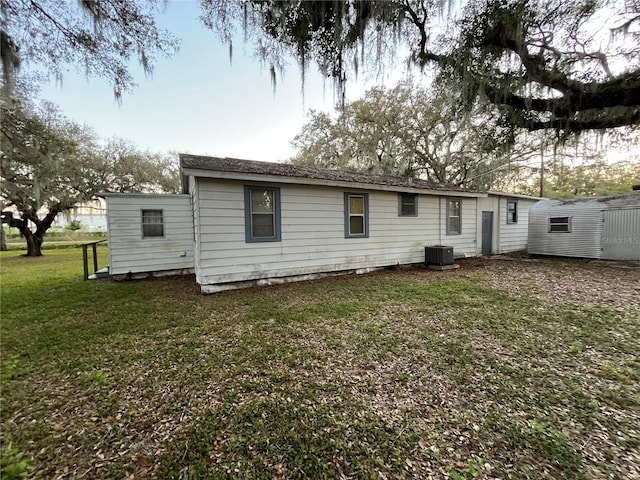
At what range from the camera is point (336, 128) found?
719 inches

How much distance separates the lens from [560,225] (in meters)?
10.6

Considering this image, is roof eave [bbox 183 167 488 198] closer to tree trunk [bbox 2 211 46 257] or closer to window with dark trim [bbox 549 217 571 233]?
window with dark trim [bbox 549 217 571 233]

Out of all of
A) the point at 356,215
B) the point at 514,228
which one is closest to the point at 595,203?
the point at 514,228

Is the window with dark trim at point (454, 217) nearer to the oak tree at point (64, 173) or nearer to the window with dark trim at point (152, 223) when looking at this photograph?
the window with dark trim at point (152, 223)

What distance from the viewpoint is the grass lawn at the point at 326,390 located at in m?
1.69

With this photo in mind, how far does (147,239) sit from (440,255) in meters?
8.82

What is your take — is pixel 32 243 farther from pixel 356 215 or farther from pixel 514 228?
pixel 514 228

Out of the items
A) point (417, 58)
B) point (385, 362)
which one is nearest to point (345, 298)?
point (385, 362)

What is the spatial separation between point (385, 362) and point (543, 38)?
6.47 metres

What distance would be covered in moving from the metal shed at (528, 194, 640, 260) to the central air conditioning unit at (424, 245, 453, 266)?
5.87m

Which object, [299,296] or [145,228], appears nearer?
[299,296]

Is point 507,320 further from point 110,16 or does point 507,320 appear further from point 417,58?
point 110,16

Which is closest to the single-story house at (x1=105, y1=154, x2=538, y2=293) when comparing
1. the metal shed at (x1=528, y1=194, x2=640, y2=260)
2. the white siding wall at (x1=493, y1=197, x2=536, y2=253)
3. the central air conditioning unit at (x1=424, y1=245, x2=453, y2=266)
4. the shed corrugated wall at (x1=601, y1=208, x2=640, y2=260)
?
the central air conditioning unit at (x1=424, y1=245, x2=453, y2=266)

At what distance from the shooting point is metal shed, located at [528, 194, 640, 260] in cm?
891
